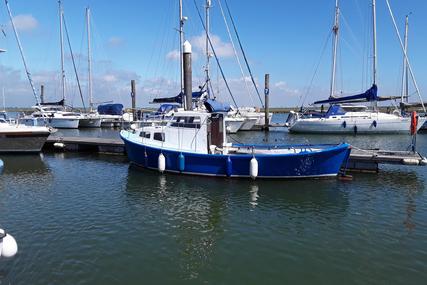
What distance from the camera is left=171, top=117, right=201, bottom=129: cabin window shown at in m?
17.3

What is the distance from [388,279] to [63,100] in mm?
52314

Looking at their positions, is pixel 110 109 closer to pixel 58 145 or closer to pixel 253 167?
pixel 58 145

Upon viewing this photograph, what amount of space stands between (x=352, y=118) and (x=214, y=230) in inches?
1297

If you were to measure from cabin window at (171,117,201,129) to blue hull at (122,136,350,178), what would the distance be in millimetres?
1399

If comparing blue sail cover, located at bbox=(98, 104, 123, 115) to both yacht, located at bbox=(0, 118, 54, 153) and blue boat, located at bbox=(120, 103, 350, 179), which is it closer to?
yacht, located at bbox=(0, 118, 54, 153)

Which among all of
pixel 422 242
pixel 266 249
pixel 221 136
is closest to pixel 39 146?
pixel 221 136

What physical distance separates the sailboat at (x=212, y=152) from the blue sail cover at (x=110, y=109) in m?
39.2

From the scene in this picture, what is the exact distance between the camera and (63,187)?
15.6 meters

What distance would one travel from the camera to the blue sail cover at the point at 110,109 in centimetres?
5709

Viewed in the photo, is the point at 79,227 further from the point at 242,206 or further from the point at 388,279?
the point at 388,279

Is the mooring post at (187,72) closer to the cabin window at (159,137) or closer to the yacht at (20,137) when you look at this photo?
the cabin window at (159,137)

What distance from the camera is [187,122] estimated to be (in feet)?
57.5

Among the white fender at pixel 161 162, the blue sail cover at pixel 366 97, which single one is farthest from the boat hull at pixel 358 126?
the white fender at pixel 161 162

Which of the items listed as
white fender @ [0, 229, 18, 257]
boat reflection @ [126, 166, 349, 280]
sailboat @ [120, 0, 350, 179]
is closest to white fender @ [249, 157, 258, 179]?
sailboat @ [120, 0, 350, 179]
